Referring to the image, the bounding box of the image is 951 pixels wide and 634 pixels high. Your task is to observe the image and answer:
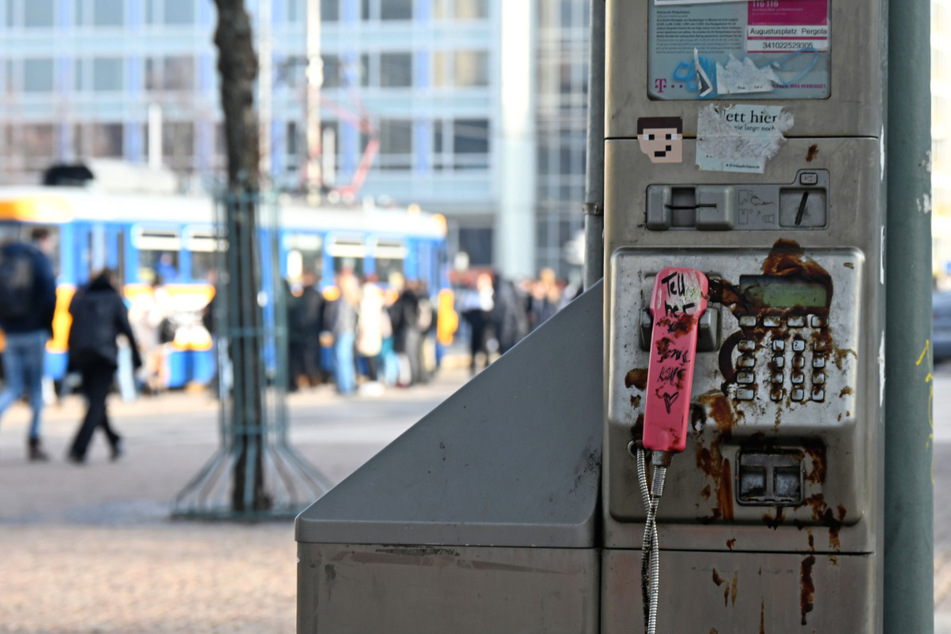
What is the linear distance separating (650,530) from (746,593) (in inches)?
8.9

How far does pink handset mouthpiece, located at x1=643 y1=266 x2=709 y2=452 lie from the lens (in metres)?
2.73

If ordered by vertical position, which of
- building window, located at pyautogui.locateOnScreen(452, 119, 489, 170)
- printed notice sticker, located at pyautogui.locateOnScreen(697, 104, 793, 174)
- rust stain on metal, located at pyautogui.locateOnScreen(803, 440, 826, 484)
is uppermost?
building window, located at pyautogui.locateOnScreen(452, 119, 489, 170)

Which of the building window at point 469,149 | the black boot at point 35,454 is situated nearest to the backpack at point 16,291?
the black boot at point 35,454

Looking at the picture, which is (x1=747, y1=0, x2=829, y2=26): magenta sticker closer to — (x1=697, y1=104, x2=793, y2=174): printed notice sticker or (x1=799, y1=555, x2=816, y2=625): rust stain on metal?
(x1=697, y1=104, x2=793, y2=174): printed notice sticker

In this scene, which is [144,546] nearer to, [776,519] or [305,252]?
[776,519]

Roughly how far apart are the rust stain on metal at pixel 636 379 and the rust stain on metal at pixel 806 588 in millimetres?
447

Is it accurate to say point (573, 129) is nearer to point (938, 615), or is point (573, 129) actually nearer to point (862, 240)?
point (938, 615)

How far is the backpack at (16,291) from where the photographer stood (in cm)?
1273

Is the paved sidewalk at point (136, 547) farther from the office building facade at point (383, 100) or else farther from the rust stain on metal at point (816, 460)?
the office building facade at point (383, 100)

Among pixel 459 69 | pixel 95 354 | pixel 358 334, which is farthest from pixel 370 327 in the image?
pixel 459 69

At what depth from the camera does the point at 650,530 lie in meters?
2.80

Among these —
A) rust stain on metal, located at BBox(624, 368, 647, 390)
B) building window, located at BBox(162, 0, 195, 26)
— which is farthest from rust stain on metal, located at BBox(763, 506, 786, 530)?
building window, located at BBox(162, 0, 195, 26)

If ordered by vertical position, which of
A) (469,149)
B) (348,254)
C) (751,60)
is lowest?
(348,254)

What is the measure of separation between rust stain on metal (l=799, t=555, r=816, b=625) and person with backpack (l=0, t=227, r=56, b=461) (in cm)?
1073
